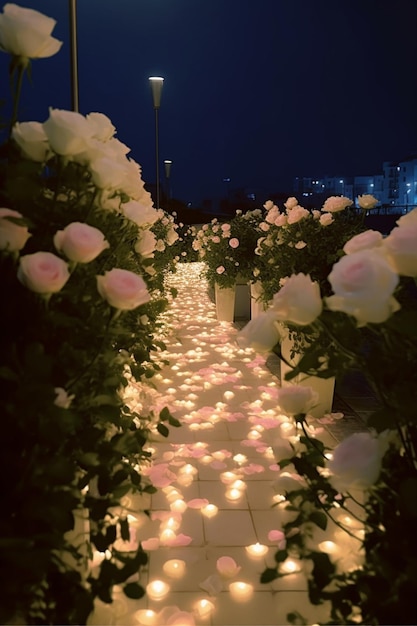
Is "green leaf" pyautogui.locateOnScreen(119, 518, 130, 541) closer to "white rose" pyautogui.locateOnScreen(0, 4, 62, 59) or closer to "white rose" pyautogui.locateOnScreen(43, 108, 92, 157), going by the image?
"white rose" pyautogui.locateOnScreen(43, 108, 92, 157)

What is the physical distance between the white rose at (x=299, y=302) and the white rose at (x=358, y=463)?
0.86ft

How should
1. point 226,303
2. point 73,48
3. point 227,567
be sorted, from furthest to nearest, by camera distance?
point 226,303, point 73,48, point 227,567

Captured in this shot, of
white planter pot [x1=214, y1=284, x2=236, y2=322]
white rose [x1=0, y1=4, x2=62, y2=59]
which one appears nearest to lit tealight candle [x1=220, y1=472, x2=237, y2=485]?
white rose [x1=0, y1=4, x2=62, y2=59]

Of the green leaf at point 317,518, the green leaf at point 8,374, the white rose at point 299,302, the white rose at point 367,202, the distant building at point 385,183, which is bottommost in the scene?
the green leaf at point 317,518

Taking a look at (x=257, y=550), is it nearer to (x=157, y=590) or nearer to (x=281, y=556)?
(x=157, y=590)

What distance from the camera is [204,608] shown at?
7.00 feet

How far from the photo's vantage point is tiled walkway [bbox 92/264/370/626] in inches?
85.1

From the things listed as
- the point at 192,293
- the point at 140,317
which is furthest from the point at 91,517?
the point at 192,293

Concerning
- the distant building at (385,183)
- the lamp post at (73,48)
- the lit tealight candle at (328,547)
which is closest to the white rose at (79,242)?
the lit tealight candle at (328,547)

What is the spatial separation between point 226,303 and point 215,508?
17.7ft

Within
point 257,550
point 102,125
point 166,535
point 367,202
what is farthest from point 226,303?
point 102,125

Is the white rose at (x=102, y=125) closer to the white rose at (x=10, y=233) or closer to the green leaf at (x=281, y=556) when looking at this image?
the white rose at (x=10, y=233)

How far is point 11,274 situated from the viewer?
1.28 metres

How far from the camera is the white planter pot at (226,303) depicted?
811cm
